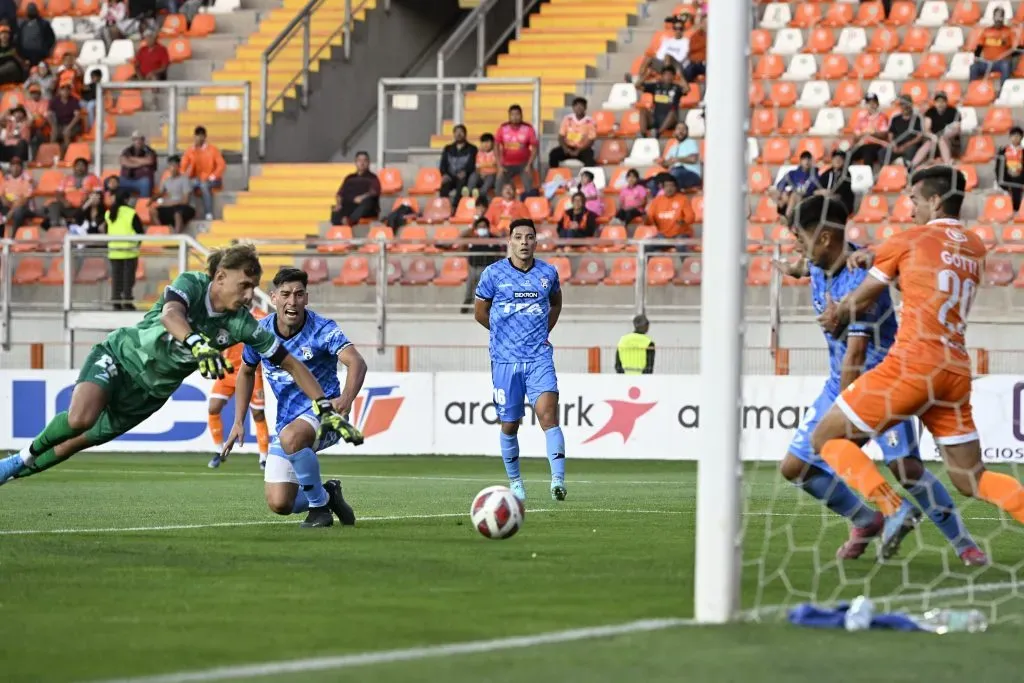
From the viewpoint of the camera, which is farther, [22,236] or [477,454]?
[22,236]

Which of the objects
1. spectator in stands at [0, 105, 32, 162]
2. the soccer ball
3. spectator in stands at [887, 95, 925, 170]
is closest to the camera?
the soccer ball

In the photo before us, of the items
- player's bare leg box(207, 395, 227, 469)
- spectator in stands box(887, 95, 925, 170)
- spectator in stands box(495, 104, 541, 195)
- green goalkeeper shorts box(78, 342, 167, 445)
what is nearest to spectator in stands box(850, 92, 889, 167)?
spectator in stands box(887, 95, 925, 170)

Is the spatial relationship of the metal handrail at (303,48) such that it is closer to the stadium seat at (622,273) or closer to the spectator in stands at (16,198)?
the spectator in stands at (16,198)

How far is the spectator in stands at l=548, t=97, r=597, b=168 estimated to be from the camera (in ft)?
83.6

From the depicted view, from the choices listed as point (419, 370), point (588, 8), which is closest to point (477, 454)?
point (419, 370)

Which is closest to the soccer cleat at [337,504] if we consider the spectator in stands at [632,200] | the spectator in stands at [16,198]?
the spectator in stands at [632,200]

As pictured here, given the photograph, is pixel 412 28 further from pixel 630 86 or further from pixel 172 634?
pixel 172 634

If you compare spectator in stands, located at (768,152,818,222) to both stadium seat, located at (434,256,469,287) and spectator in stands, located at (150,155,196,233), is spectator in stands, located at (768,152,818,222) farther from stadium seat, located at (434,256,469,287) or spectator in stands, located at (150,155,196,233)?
spectator in stands, located at (150,155,196,233)

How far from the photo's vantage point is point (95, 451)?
22.5 m

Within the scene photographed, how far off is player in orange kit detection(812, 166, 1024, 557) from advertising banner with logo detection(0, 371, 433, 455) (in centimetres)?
1338

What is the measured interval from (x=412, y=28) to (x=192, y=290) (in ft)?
73.8

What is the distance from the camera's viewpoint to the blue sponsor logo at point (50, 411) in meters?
22.0

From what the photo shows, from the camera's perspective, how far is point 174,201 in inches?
1046

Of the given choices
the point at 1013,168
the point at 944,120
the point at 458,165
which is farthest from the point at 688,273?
the point at 458,165
